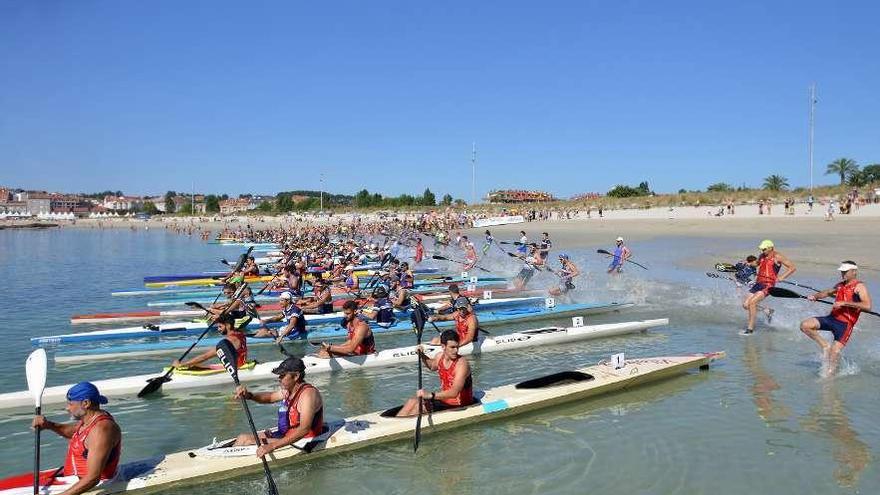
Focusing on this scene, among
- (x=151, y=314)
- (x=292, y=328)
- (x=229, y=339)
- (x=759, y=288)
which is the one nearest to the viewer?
(x=229, y=339)

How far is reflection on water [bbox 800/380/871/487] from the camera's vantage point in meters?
6.39

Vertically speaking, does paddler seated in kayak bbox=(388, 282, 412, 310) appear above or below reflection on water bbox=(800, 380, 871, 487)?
above

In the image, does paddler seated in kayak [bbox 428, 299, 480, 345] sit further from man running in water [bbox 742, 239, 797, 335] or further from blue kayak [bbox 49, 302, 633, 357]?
man running in water [bbox 742, 239, 797, 335]

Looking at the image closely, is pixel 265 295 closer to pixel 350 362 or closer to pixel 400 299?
pixel 400 299

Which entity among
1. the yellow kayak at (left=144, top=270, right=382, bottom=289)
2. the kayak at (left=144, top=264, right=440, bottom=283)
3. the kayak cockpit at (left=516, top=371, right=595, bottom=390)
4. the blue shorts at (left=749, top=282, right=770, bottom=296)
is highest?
the blue shorts at (left=749, top=282, right=770, bottom=296)

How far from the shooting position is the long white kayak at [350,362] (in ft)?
29.6

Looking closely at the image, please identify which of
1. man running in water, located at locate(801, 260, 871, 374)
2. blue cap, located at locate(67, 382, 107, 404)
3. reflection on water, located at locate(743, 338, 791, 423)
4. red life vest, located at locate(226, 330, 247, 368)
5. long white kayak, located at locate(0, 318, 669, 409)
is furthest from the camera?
red life vest, located at locate(226, 330, 247, 368)

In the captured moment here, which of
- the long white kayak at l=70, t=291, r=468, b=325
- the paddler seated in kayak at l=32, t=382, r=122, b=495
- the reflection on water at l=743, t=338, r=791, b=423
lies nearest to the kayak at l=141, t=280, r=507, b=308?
the long white kayak at l=70, t=291, r=468, b=325

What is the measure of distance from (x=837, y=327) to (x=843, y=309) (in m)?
0.27

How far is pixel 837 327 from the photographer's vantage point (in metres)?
8.87

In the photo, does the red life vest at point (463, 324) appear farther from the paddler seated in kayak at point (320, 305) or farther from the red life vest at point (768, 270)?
the red life vest at point (768, 270)

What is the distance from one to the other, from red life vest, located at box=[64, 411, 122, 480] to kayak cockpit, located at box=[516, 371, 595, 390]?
4.95 m

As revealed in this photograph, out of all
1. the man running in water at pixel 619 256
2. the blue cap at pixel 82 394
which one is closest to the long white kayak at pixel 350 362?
the blue cap at pixel 82 394

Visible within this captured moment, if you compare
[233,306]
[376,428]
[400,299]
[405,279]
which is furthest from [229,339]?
[405,279]
